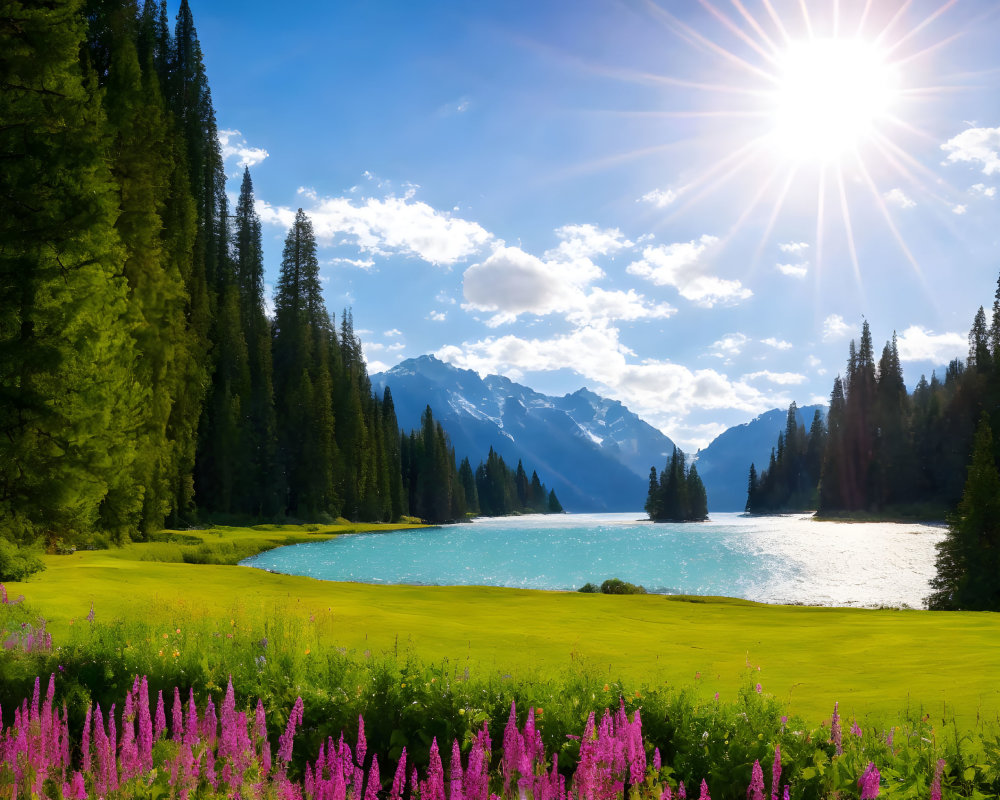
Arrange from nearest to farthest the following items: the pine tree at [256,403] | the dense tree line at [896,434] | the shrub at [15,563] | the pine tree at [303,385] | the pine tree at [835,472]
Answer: the shrub at [15,563] → the pine tree at [256,403] → the pine tree at [303,385] → the dense tree line at [896,434] → the pine tree at [835,472]

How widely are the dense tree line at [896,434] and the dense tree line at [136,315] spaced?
273ft

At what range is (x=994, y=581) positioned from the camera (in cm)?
2345

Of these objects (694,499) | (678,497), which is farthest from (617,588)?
(694,499)

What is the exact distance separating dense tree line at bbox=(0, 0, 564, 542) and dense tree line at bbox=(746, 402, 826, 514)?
110310 mm

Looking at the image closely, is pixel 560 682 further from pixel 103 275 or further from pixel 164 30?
pixel 164 30

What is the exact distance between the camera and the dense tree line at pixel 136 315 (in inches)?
791

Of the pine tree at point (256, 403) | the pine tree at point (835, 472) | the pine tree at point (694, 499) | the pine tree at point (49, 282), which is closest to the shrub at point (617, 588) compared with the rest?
the pine tree at point (49, 282)

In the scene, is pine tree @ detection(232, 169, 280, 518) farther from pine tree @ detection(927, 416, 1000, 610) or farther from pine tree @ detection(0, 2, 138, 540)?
pine tree @ detection(927, 416, 1000, 610)

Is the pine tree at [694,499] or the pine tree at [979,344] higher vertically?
Answer: the pine tree at [979,344]

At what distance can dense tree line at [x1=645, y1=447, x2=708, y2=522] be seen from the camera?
485 feet

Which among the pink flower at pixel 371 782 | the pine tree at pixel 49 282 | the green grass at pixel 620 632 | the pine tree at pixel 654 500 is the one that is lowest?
the pine tree at pixel 654 500

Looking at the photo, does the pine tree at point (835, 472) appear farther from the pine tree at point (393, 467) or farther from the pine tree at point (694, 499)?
the pine tree at point (393, 467)

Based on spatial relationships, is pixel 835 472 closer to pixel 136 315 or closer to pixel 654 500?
pixel 654 500

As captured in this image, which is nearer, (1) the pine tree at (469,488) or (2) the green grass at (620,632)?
(2) the green grass at (620,632)
